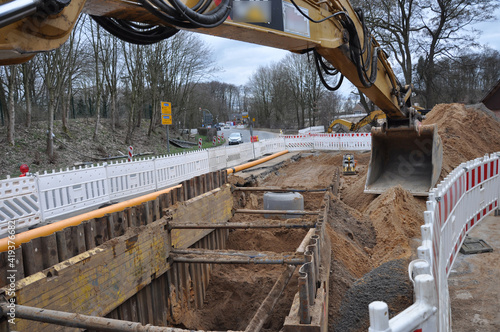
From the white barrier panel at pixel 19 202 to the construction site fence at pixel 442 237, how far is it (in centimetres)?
803

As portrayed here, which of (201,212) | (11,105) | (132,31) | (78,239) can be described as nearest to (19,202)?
(201,212)

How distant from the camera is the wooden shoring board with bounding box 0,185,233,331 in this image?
3.16 metres

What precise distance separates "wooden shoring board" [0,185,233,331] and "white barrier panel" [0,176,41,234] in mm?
4866

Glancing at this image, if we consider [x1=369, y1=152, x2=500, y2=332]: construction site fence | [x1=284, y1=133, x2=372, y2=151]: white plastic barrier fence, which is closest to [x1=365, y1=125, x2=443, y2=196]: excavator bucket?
[x1=369, y1=152, x2=500, y2=332]: construction site fence

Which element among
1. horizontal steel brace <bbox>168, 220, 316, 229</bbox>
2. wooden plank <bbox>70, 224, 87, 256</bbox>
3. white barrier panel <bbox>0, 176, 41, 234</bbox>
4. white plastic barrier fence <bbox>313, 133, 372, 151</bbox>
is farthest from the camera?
white plastic barrier fence <bbox>313, 133, 372, 151</bbox>

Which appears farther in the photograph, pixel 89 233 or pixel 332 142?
pixel 332 142

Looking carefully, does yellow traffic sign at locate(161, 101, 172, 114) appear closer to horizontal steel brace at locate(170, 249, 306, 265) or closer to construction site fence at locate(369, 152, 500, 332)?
horizontal steel brace at locate(170, 249, 306, 265)

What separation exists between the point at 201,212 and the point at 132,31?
3.08 meters

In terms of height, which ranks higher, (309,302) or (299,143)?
(299,143)

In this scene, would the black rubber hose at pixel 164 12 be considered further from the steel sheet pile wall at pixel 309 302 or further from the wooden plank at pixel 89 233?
the steel sheet pile wall at pixel 309 302

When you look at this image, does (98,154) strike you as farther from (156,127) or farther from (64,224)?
(64,224)

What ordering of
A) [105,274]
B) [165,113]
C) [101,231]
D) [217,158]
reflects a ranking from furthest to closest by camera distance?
[217,158] → [165,113] → [101,231] → [105,274]

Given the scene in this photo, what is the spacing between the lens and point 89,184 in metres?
10.1

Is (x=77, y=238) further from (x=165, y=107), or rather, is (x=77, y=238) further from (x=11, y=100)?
(x=11, y=100)
